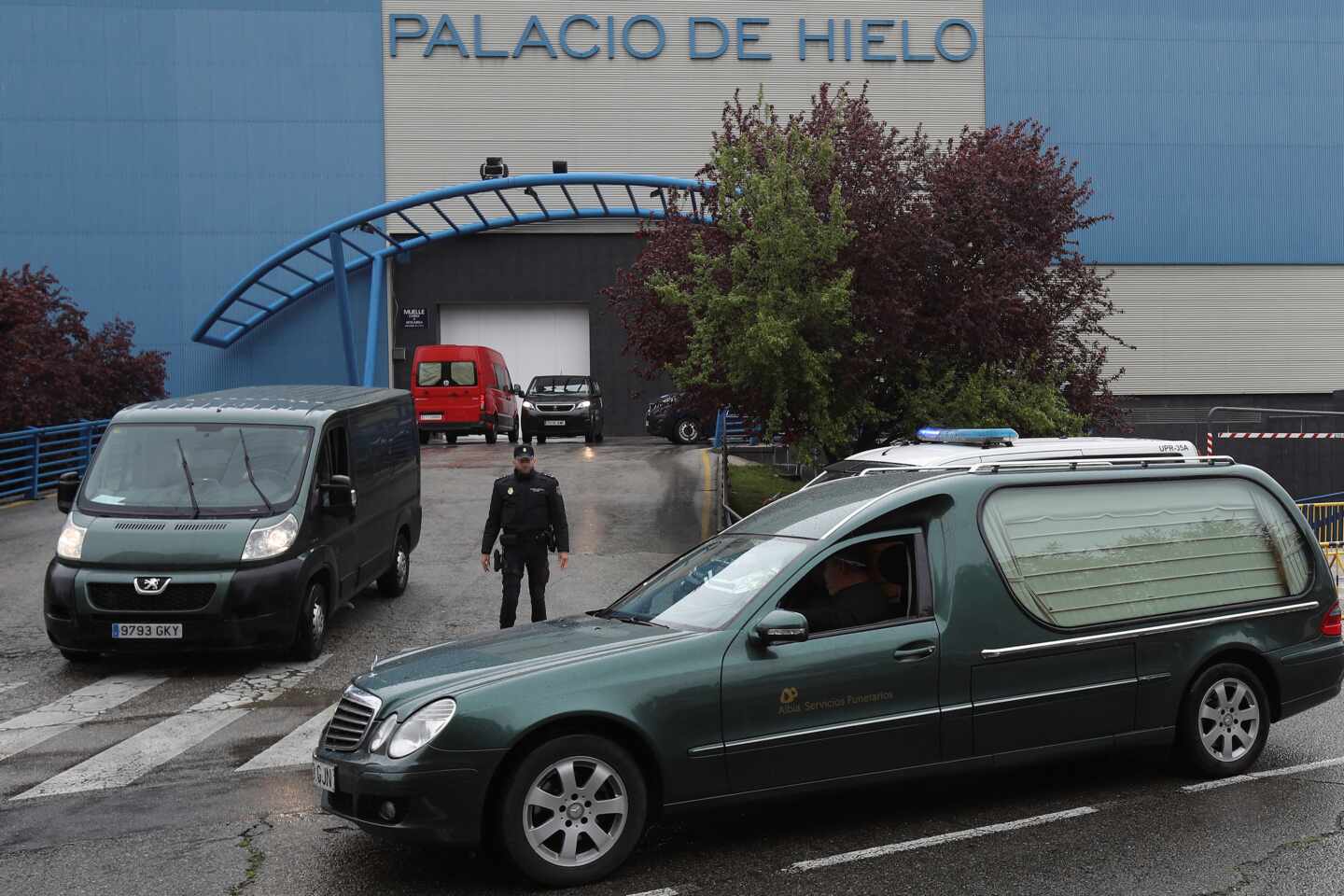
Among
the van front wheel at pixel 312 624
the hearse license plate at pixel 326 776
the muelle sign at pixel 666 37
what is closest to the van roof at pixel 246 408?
the van front wheel at pixel 312 624

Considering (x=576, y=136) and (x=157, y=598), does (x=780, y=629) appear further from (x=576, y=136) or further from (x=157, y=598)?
(x=576, y=136)

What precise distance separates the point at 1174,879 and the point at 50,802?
548 cm

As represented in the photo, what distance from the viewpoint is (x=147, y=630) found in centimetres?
995

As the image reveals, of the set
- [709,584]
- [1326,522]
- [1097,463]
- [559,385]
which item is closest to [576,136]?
[559,385]

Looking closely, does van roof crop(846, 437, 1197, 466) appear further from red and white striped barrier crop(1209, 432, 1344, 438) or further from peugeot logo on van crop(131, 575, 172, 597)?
red and white striped barrier crop(1209, 432, 1344, 438)

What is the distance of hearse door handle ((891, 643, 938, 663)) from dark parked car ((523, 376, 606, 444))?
25267mm

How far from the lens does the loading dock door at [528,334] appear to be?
41375mm

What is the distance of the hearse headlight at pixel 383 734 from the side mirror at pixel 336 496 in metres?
5.97

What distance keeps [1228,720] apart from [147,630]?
7553 mm

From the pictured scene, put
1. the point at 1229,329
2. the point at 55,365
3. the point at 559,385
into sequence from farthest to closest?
the point at 1229,329, the point at 559,385, the point at 55,365

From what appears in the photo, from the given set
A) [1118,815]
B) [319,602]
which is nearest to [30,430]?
[319,602]

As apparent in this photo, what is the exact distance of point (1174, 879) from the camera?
5152mm

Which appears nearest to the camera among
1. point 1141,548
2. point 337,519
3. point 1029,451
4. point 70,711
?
point 1141,548

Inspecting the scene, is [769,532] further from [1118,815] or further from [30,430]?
[30,430]
